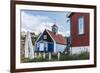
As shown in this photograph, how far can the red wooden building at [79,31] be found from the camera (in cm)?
203

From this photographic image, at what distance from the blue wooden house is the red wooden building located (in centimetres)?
12

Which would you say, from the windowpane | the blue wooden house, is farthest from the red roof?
the windowpane

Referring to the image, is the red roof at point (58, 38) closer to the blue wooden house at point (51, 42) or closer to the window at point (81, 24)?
the blue wooden house at point (51, 42)

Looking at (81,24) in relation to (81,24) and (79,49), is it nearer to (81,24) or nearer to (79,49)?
(81,24)

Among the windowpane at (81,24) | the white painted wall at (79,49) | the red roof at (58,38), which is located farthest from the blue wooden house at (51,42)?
the windowpane at (81,24)

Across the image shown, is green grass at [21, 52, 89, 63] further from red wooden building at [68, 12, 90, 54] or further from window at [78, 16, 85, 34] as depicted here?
window at [78, 16, 85, 34]

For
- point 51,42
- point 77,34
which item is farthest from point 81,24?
point 51,42

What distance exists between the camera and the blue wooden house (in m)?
1.92

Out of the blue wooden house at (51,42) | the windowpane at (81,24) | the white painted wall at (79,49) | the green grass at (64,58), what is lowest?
the green grass at (64,58)

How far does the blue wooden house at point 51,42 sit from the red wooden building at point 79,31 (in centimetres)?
12

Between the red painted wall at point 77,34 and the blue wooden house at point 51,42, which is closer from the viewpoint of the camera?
the blue wooden house at point 51,42

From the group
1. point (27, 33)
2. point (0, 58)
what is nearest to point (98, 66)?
point (27, 33)

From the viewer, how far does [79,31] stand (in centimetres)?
205

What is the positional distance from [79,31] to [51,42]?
0.34 m
